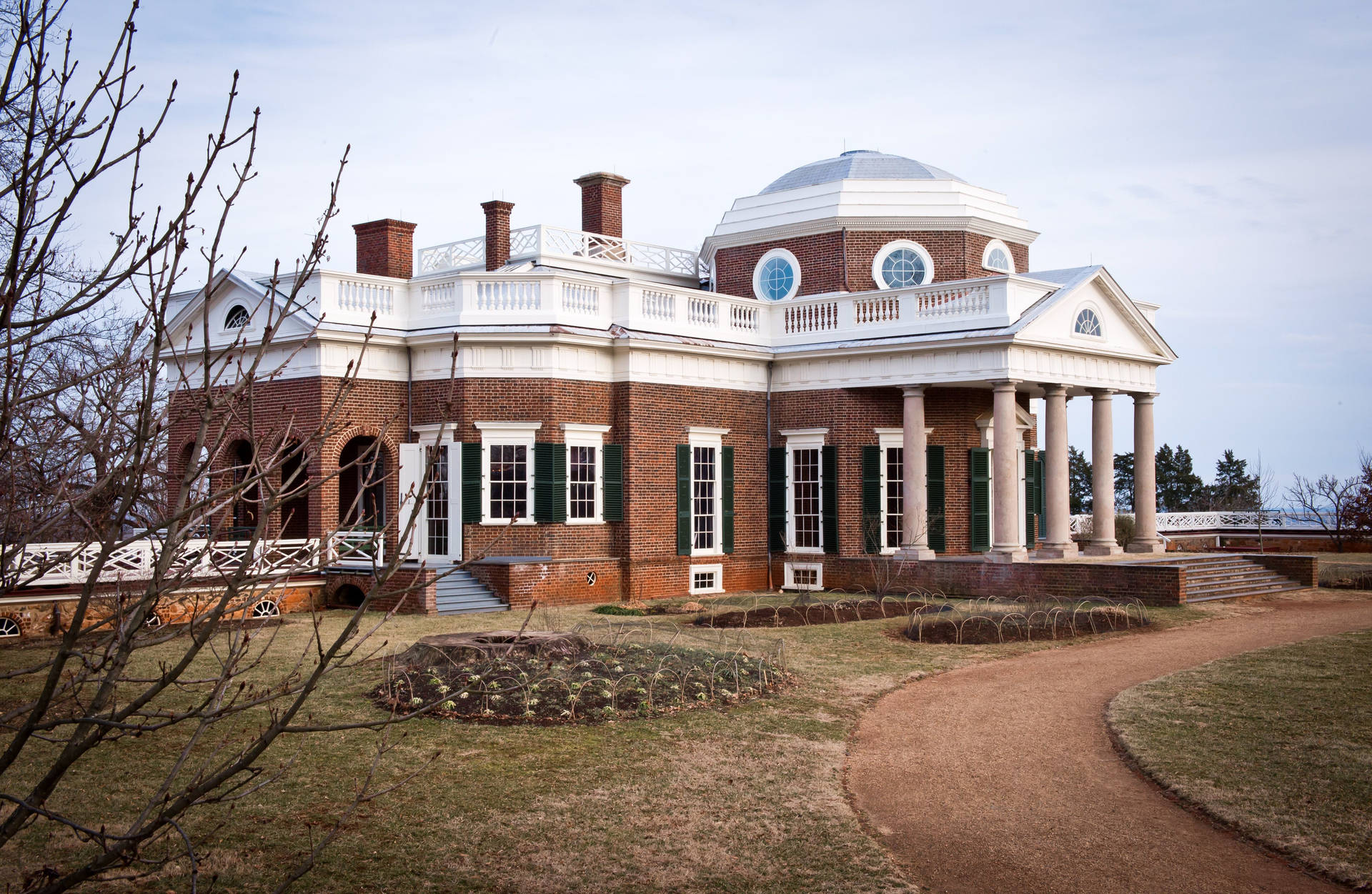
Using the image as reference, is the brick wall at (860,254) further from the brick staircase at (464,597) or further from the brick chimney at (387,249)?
the brick staircase at (464,597)

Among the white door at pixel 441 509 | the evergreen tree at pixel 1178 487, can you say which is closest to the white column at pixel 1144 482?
the white door at pixel 441 509

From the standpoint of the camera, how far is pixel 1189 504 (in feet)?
170

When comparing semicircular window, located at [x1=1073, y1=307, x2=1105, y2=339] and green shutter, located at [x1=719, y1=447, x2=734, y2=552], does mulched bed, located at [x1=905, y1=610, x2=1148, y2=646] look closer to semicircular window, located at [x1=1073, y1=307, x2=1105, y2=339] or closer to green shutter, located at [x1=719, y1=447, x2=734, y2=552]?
green shutter, located at [x1=719, y1=447, x2=734, y2=552]

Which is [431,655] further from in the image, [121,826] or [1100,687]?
[1100,687]

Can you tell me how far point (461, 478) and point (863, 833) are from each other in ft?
48.5

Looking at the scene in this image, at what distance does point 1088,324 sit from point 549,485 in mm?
11701

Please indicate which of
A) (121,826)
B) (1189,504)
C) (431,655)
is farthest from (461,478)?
(1189,504)

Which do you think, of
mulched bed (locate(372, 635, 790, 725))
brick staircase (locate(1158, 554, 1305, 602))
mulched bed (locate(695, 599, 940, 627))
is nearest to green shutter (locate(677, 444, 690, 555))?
mulched bed (locate(695, 599, 940, 627))

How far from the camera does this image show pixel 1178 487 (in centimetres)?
5297

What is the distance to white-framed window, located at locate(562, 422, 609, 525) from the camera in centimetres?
2227

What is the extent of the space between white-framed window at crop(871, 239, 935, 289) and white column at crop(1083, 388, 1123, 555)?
180 inches

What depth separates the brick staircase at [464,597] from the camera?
20266 mm

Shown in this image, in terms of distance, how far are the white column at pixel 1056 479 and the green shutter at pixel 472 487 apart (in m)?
11.0

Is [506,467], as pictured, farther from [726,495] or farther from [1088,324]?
[1088,324]
